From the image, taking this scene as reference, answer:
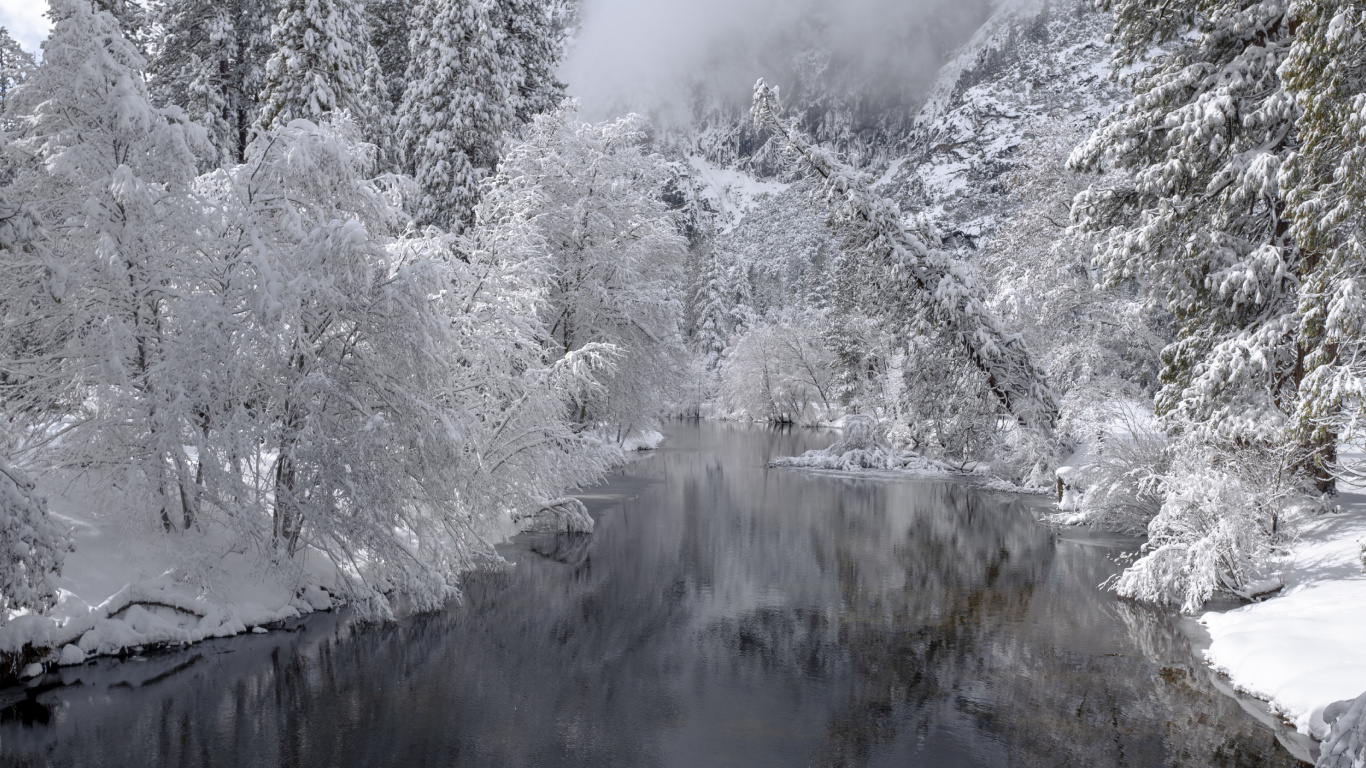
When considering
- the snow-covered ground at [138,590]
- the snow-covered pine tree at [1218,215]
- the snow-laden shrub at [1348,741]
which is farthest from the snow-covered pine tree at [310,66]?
the snow-laden shrub at [1348,741]

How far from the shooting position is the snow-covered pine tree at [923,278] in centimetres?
2266

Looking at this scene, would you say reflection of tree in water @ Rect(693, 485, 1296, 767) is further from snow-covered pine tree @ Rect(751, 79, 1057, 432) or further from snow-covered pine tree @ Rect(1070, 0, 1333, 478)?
snow-covered pine tree @ Rect(751, 79, 1057, 432)

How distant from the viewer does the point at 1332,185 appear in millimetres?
10570

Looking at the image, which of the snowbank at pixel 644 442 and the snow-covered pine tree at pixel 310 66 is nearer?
the snow-covered pine tree at pixel 310 66

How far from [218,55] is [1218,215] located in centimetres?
2571

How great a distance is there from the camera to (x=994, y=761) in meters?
7.11

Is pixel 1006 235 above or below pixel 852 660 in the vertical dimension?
above

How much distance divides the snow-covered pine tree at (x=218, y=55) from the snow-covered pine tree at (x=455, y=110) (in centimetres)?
446

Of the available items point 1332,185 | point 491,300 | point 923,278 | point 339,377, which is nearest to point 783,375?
point 923,278

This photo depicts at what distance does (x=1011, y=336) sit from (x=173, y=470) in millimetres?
20108

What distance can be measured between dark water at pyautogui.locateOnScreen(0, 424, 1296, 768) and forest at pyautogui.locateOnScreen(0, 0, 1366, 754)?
1141mm

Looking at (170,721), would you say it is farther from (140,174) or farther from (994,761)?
(994,761)

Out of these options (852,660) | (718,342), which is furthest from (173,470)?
(718,342)

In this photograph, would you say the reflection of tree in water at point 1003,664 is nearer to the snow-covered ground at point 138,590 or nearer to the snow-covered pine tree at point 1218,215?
the snow-covered pine tree at point 1218,215
